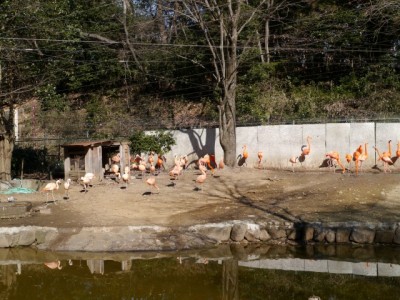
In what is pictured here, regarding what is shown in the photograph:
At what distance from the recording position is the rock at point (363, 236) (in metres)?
12.7

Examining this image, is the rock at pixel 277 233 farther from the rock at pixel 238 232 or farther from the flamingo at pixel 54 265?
the flamingo at pixel 54 265

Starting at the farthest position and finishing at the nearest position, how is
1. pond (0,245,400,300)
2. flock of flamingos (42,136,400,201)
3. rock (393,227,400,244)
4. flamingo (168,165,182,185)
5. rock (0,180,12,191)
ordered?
flamingo (168,165,182,185) < rock (0,180,12,191) < flock of flamingos (42,136,400,201) < rock (393,227,400,244) < pond (0,245,400,300)

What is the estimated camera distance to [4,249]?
12984 mm

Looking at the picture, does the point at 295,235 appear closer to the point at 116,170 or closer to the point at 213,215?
the point at 213,215

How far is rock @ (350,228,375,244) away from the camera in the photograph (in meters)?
12.7

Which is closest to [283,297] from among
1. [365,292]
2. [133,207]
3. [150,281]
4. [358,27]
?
[365,292]

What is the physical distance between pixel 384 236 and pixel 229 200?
484cm

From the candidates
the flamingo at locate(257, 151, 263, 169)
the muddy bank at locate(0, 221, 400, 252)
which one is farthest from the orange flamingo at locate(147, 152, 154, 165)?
the muddy bank at locate(0, 221, 400, 252)

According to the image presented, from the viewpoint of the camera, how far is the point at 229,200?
16094 mm

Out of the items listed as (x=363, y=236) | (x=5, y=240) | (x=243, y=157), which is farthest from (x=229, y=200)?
(x=5, y=240)

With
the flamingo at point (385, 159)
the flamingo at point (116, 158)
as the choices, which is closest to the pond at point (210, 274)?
the flamingo at point (385, 159)

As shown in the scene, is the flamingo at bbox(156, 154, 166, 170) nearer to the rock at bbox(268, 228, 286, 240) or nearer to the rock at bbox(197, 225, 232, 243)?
the rock at bbox(197, 225, 232, 243)

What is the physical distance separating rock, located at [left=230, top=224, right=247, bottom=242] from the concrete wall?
825 centimetres

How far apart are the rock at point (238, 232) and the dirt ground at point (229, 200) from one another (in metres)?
0.68
